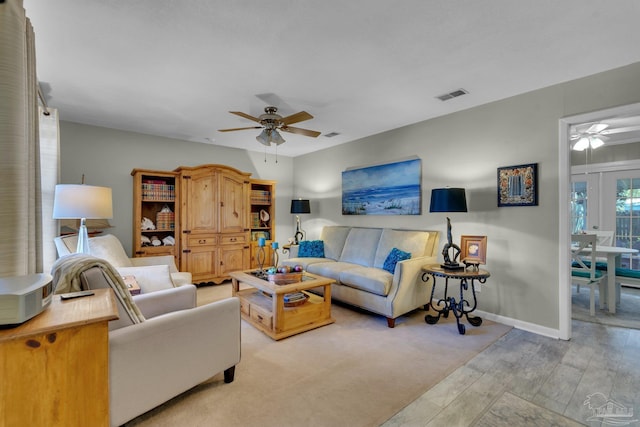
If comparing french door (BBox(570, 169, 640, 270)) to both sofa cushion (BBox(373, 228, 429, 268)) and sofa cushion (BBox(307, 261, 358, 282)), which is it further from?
sofa cushion (BBox(307, 261, 358, 282))

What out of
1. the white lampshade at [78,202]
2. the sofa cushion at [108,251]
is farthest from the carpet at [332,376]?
the white lampshade at [78,202]

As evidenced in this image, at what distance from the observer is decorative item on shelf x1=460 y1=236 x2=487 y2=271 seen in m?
2.85

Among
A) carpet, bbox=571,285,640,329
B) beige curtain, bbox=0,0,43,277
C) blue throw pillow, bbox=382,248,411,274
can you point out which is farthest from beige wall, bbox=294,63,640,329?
beige curtain, bbox=0,0,43,277

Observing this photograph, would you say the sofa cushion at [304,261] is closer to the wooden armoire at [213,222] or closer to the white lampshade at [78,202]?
the wooden armoire at [213,222]

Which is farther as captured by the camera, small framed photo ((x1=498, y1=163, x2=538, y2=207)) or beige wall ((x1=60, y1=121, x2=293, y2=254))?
beige wall ((x1=60, y1=121, x2=293, y2=254))

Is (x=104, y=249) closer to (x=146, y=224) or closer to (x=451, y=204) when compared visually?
(x=146, y=224)

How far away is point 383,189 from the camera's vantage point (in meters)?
4.36

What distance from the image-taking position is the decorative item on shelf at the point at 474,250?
2.85m

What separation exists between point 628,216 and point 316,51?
5873 mm

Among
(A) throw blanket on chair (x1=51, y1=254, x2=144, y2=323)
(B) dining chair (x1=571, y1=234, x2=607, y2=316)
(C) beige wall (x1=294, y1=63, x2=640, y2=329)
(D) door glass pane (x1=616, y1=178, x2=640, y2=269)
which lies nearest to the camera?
(A) throw blanket on chair (x1=51, y1=254, x2=144, y2=323)

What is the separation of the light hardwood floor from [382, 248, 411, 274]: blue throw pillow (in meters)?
1.19

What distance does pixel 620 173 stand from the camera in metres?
4.83

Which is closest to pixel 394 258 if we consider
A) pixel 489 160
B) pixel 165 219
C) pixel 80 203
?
pixel 489 160

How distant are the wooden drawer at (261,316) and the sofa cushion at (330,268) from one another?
106 centimetres
